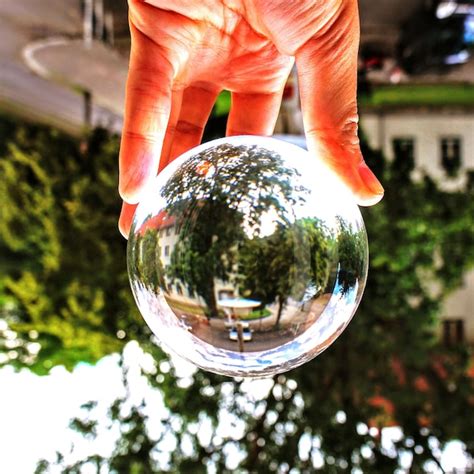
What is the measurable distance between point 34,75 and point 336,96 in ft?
22.5

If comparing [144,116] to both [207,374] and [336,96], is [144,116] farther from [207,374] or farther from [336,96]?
[207,374]

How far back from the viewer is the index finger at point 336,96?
654 millimetres

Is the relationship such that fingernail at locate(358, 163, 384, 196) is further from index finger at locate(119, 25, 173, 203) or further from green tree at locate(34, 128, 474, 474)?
green tree at locate(34, 128, 474, 474)

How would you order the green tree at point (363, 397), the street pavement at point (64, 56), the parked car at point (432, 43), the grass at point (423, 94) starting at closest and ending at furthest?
the green tree at point (363, 397)
the parked car at point (432, 43)
the street pavement at point (64, 56)
the grass at point (423, 94)

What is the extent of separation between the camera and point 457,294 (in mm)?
8812

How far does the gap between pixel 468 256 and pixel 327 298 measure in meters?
3.17

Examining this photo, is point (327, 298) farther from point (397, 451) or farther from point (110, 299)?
point (110, 299)

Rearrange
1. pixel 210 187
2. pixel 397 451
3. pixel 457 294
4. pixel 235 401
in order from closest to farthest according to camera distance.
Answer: pixel 210 187
pixel 397 451
pixel 235 401
pixel 457 294

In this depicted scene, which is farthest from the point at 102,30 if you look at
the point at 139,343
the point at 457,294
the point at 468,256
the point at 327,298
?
the point at 457,294

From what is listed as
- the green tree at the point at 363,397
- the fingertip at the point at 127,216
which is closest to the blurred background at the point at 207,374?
the green tree at the point at 363,397

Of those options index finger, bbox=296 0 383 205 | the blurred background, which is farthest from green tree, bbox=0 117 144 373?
index finger, bbox=296 0 383 205

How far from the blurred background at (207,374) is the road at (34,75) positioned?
1.15 meters

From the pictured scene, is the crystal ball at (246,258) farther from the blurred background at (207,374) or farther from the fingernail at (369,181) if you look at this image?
the blurred background at (207,374)

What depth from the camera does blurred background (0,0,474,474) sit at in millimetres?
2889
